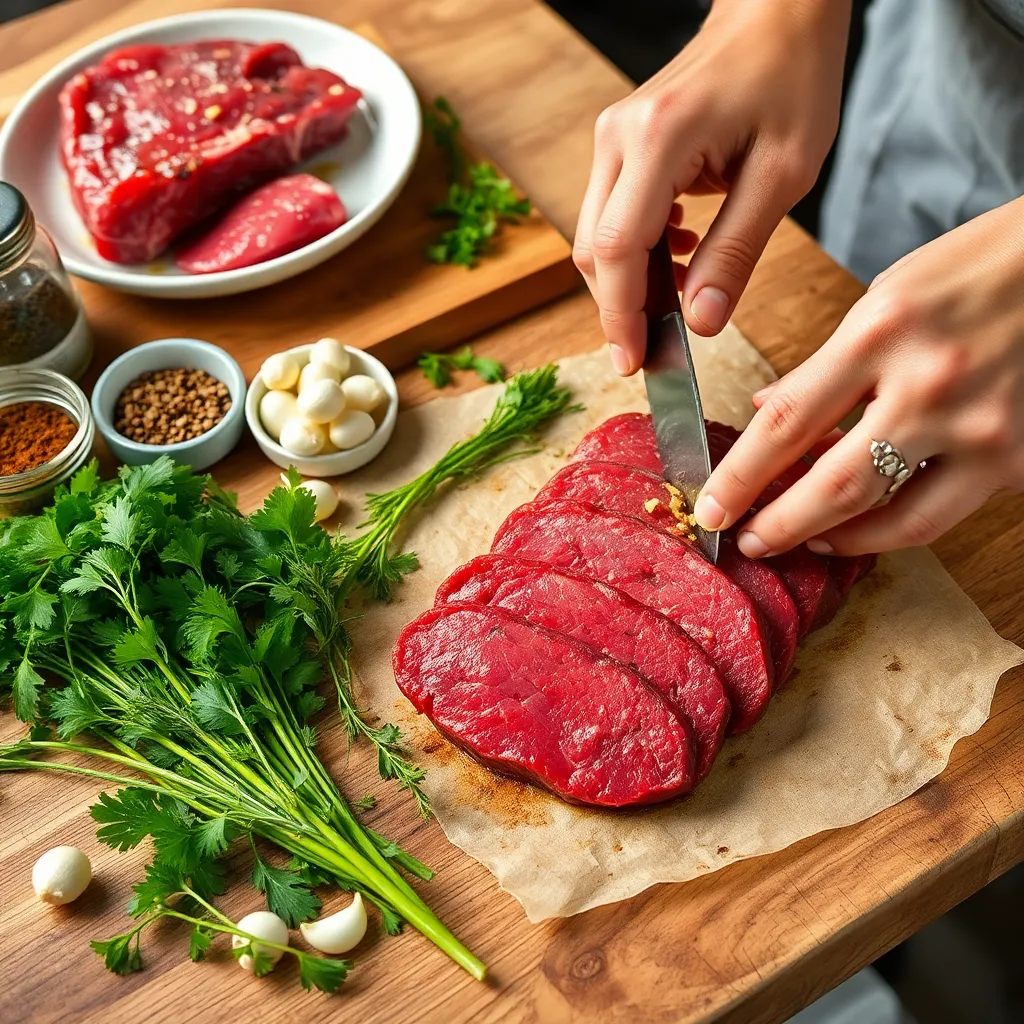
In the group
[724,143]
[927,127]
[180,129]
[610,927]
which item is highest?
→ [724,143]

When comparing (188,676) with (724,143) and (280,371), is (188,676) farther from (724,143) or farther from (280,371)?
(724,143)

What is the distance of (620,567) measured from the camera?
2.46 metres

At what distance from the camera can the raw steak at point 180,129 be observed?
311 centimetres

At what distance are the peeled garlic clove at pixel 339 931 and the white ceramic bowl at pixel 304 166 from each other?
172cm

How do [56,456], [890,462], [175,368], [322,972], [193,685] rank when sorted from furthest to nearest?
1. [175,368]
2. [56,456]
3. [193,685]
4. [890,462]
5. [322,972]

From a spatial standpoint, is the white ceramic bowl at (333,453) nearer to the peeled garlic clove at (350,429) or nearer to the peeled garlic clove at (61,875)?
the peeled garlic clove at (350,429)

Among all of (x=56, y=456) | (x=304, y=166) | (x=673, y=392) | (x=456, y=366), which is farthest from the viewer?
(x=304, y=166)

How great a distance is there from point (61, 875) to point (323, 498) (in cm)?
102

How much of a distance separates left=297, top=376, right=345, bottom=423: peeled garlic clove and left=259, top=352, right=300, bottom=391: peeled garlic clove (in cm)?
11

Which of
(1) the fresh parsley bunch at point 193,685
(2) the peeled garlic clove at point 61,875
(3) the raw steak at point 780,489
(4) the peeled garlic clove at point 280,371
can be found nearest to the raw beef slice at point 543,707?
(1) the fresh parsley bunch at point 193,685

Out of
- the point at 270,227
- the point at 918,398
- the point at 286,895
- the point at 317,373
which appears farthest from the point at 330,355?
the point at 918,398

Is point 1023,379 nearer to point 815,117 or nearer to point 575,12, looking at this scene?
point 815,117

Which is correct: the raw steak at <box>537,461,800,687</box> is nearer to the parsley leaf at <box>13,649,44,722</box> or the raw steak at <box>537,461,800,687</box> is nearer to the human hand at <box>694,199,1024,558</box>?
the human hand at <box>694,199,1024,558</box>

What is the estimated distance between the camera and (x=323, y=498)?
2.74 meters
